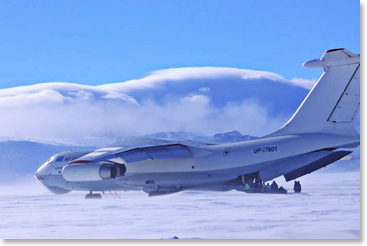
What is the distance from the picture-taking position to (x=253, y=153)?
12.4m

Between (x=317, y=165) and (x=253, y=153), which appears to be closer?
(x=317, y=165)

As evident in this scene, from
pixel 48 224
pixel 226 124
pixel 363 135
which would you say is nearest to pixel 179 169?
pixel 226 124

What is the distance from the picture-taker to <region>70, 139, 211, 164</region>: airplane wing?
1229 cm

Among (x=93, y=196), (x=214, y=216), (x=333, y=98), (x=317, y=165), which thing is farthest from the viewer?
(x=93, y=196)

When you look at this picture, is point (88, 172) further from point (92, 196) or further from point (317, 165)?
point (317, 165)

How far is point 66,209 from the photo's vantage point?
12.1m

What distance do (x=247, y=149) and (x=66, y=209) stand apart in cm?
414

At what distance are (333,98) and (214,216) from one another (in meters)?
3.51

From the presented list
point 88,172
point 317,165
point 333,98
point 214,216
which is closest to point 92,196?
point 88,172

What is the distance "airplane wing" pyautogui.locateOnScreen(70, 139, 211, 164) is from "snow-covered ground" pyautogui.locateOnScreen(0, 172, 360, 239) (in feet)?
3.22

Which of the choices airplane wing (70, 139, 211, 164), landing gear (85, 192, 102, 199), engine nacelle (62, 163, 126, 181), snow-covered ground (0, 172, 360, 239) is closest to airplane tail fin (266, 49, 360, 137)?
snow-covered ground (0, 172, 360, 239)

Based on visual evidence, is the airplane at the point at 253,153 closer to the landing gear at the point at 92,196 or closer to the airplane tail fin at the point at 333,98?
the airplane tail fin at the point at 333,98

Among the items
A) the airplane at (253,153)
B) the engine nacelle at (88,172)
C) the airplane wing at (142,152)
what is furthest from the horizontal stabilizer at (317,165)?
the engine nacelle at (88,172)

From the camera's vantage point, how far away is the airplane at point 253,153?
11.2 m
